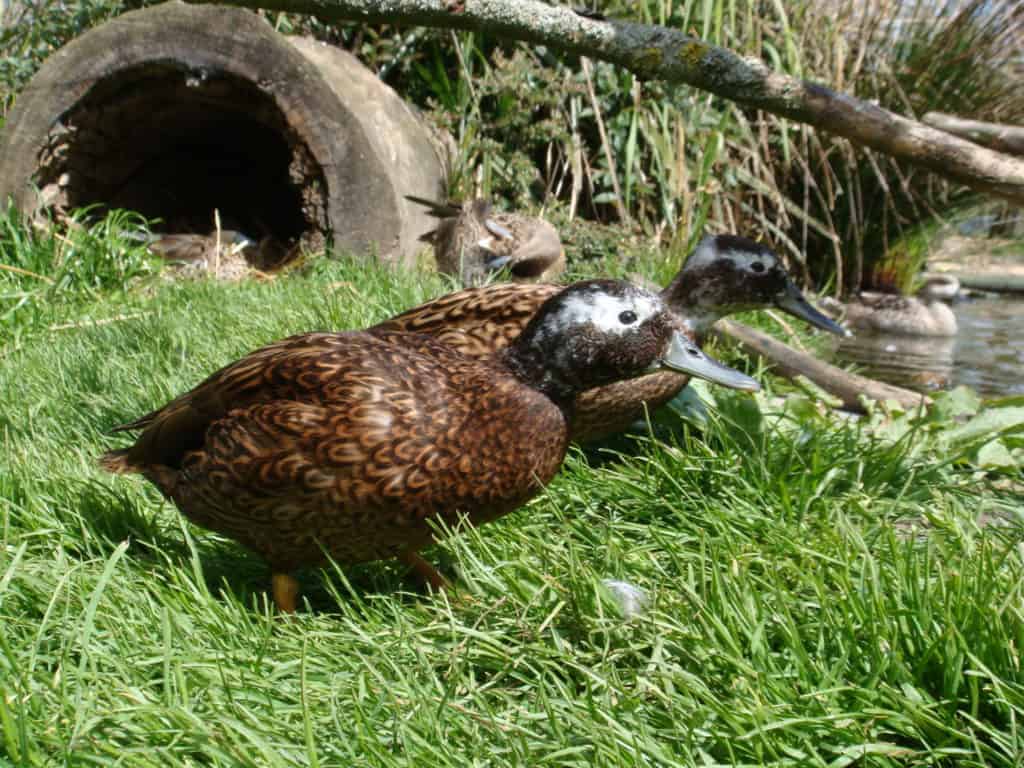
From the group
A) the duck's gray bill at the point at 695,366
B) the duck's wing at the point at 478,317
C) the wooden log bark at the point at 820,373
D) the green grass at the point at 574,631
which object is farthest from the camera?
the wooden log bark at the point at 820,373

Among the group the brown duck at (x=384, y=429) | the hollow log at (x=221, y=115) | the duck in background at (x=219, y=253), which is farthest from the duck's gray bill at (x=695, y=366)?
the duck in background at (x=219, y=253)

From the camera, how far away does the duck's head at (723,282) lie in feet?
13.4

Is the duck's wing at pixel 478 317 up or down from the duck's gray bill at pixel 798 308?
up

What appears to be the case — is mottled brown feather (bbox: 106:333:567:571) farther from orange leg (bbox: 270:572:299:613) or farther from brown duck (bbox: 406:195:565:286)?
brown duck (bbox: 406:195:565:286)

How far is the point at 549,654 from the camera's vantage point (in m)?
1.93

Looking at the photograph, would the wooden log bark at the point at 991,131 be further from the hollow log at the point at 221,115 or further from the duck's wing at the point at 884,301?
the duck's wing at the point at 884,301

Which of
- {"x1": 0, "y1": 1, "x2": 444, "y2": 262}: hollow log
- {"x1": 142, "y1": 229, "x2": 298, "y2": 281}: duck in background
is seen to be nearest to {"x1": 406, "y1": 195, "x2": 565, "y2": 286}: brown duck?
{"x1": 0, "y1": 1, "x2": 444, "y2": 262}: hollow log

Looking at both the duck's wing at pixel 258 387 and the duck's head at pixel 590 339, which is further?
the duck's head at pixel 590 339

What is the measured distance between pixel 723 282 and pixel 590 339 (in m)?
1.84

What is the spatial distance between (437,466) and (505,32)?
110 cm

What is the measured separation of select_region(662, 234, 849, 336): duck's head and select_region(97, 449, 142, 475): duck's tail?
7.64ft

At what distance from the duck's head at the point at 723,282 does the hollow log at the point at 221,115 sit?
2.67 meters

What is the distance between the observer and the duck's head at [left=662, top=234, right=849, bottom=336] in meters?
4.08

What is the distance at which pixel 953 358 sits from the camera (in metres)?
7.82
